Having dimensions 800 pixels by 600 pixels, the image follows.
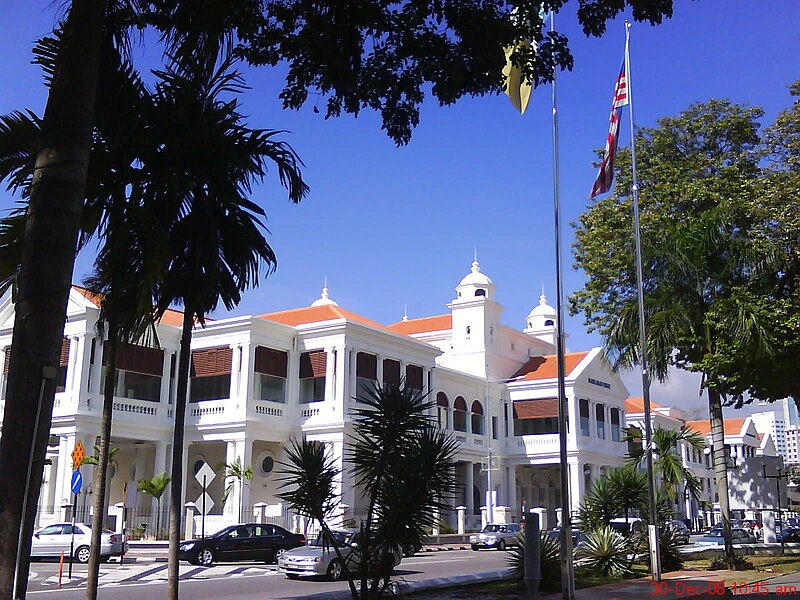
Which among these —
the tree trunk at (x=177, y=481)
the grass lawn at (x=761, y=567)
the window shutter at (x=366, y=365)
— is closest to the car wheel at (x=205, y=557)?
the grass lawn at (x=761, y=567)

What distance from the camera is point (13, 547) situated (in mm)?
6887

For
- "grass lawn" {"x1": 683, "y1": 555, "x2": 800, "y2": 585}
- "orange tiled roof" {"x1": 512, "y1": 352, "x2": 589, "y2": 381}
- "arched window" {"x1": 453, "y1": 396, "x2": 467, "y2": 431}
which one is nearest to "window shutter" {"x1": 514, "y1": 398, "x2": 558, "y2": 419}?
"orange tiled roof" {"x1": 512, "y1": 352, "x2": 589, "y2": 381}

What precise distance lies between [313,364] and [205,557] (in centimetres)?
1667

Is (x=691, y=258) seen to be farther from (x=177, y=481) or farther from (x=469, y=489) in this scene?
(x=469, y=489)

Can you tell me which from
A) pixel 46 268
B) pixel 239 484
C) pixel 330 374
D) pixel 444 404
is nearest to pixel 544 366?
pixel 444 404

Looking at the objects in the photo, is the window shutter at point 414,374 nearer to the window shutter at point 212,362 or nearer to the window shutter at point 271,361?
the window shutter at point 271,361

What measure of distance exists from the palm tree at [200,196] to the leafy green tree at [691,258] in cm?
1439

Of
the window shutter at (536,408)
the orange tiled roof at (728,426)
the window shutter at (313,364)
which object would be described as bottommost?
the window shutter at (536,408)

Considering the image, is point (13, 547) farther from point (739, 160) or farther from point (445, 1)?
point (739, 160)

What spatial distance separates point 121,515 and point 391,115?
26663 millimetres

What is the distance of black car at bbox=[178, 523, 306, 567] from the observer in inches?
1089

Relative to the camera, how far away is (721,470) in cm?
Result: 2333

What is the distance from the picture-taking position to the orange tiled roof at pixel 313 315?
45.6 meters

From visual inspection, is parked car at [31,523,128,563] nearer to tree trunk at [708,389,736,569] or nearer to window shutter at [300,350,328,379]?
window shutter at [300,350,328,379]
